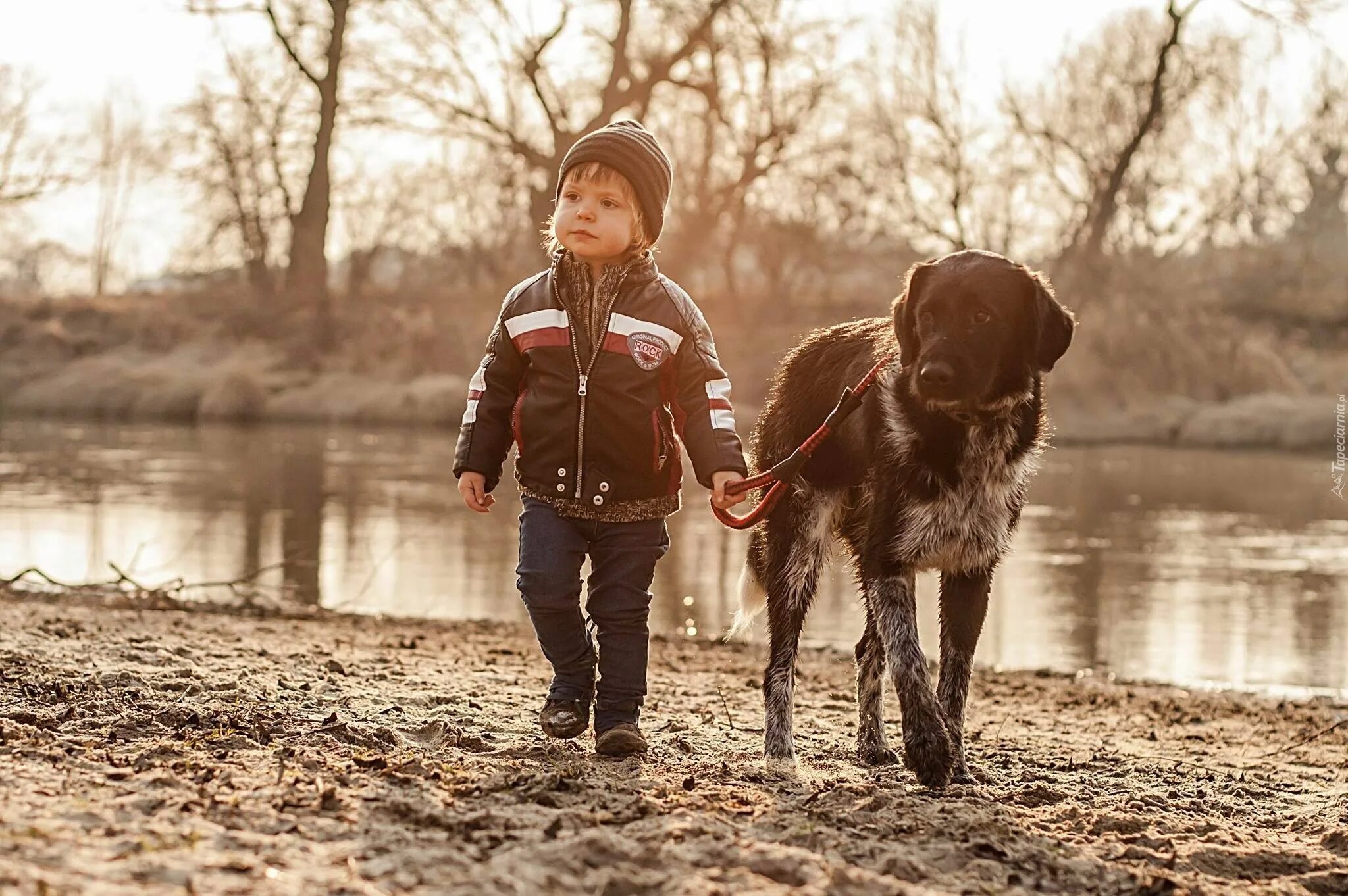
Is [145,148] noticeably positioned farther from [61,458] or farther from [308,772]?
[308,772]

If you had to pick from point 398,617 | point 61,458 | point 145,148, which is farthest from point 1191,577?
point 145,148

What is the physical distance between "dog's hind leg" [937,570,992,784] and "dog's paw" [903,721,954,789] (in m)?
0.37

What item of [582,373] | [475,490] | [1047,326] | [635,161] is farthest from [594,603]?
[1047,326]

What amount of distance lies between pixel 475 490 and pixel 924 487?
150 cm

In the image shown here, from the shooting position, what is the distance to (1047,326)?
4758 millimetres

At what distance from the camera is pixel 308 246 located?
32.0 metres

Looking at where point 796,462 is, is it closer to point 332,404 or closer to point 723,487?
point 723,487

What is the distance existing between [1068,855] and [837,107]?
28.1m

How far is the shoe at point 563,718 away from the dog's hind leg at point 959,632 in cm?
122

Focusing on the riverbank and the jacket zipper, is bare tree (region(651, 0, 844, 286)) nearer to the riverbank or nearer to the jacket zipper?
the riverbank

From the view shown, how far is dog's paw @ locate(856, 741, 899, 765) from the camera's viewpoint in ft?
17.6

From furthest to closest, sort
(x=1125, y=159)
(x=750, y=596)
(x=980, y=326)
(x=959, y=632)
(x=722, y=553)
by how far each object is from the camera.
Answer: (x=1125, y=159)
(x=722, y=553)
(x=750, y=596)
(x=959, y=632)
(x=980, y=326)

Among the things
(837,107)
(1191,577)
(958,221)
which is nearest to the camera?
(1191,577)

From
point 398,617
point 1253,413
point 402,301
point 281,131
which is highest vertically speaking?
point 281,131
